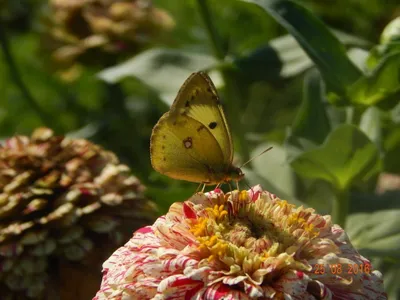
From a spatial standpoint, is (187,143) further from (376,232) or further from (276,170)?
(276,170)

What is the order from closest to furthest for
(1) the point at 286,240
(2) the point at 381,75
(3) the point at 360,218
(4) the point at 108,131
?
(1) the point at 286,240 < (2) the point at 381,75 < (3) the point at 360,218 < (4) the point at 108,131

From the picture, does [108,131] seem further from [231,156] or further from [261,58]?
[231,156]

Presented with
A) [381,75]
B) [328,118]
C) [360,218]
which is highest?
[381,75]

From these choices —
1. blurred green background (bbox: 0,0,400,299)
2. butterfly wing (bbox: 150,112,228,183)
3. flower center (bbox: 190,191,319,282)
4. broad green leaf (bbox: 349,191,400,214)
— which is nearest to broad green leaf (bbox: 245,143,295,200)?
blurred green background (bbox: 0,0,400,299)

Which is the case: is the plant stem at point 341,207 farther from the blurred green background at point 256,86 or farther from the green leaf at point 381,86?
A: the green leaf at point 381,86

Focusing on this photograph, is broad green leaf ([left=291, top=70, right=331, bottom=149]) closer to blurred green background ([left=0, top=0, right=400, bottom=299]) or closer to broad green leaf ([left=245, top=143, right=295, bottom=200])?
blurred green background ([left=0, top=0, right=400, bottom=299])

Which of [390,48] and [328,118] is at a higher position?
[390,48]

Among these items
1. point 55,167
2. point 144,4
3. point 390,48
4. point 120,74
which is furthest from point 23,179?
point 144,4

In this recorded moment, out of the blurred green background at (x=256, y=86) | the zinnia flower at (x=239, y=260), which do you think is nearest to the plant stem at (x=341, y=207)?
the blurred green background at (x=256, y=86)
